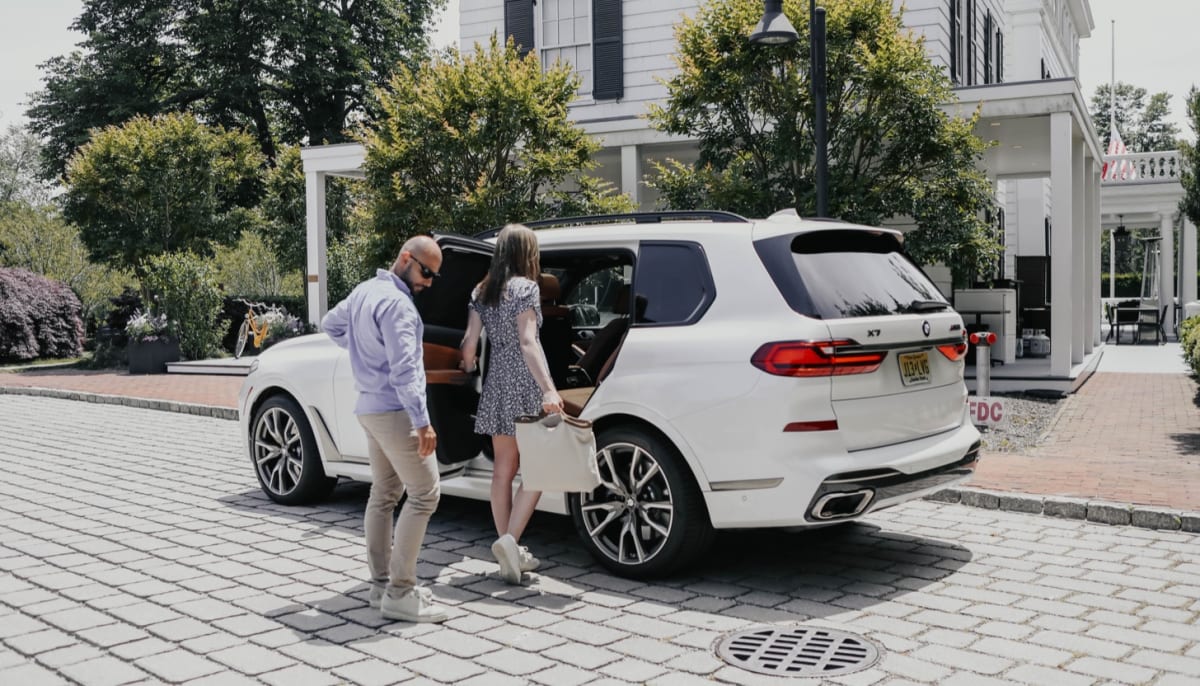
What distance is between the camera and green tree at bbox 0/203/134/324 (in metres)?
33.3

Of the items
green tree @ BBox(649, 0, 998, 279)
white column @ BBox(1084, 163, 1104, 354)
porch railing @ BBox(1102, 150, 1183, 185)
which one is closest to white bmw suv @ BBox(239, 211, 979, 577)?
green tree @ BBox(649, 0, 998, 279)

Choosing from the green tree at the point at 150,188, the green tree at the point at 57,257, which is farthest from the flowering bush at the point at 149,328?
the green tree at the point at 57,257

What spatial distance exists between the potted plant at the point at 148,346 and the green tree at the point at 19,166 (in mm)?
47056

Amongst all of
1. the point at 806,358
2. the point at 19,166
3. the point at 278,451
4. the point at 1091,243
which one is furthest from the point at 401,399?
the point at 19,166

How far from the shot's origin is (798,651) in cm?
442

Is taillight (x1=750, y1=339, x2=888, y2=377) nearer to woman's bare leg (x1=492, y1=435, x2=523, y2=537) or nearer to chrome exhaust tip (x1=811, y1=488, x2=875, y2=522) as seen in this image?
chrome exhaust tip (x1=811, y1=488, x2=875, y2=522)

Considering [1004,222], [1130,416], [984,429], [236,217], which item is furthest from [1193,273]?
[236,217]

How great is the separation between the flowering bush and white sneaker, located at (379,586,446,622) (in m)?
18.2

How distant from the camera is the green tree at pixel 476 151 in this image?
15273 millimetres

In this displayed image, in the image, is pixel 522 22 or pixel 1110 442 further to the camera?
pixel 522 22

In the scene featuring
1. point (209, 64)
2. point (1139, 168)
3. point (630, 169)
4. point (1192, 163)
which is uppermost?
point (209, 64)

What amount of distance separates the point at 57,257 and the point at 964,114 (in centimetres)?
2944

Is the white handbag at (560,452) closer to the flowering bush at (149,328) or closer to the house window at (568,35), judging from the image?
the house window at (568,35)

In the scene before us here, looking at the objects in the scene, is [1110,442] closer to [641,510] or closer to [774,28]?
[774,28]
